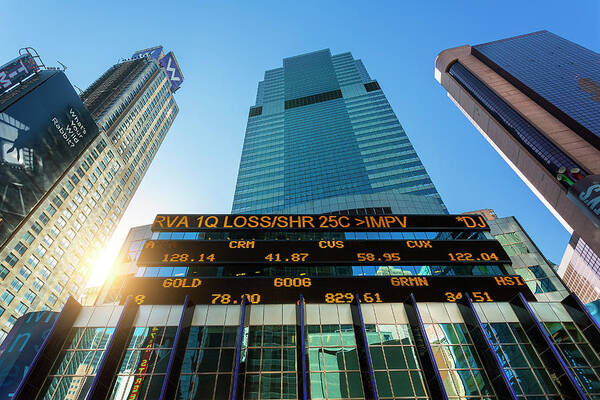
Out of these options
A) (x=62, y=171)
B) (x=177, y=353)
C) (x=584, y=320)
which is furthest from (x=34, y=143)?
(x=584, y=320)

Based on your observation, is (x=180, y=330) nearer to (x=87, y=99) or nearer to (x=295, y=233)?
(x=295, y=233)

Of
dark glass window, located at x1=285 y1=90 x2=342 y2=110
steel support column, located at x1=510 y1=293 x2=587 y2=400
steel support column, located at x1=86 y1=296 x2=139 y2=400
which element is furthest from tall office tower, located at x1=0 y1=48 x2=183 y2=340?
steel support column, located at x1=510 y1=293 x2=587 y2=400

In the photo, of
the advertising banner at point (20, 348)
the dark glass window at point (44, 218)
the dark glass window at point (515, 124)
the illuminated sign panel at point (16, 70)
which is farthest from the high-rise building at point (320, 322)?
the dark glass window at point (44, 218)

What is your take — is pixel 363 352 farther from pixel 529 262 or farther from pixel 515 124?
pixel 515 124

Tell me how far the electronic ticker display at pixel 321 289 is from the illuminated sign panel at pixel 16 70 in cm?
5002

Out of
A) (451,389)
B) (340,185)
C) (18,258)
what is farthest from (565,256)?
(18,258)

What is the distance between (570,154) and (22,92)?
83747 mm

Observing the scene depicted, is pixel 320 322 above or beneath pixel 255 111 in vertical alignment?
beneath

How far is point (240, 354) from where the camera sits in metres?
19.2

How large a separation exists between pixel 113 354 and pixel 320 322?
13.4m

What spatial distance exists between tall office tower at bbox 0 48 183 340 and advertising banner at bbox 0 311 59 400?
107 feet

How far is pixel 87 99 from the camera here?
10825cm

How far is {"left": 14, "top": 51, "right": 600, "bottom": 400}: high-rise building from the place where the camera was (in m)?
18.5

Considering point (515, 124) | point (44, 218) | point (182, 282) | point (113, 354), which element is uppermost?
point (515, 124)
